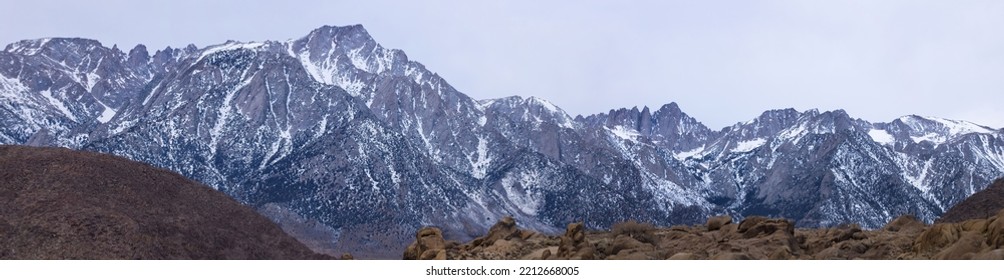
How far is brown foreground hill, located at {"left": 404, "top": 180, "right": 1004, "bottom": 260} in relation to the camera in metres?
51.1

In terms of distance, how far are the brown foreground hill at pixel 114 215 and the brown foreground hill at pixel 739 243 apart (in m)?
75.6

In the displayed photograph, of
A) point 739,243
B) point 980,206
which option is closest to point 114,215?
point 739,243

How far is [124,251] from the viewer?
447 feet

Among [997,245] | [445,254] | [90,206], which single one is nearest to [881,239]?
[997,245]

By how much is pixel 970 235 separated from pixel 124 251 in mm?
105168

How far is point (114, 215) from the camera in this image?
146375mm

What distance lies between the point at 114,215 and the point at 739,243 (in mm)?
104328

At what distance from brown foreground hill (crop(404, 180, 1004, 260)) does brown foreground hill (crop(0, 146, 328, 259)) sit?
7561 cm

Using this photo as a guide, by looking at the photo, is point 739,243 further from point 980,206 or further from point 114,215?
point 980,206

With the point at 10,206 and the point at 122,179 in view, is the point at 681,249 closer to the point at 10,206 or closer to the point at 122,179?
the point at 10,206

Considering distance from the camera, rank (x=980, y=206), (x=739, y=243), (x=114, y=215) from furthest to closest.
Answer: (x=980, y=206)
(x=114, y=215)
(x=739, y=243)

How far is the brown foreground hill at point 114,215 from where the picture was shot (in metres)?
136

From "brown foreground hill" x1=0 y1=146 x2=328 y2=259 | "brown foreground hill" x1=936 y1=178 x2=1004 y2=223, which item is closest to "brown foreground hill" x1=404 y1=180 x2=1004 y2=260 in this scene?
"brown foreground hill" x1=0 y1=146 x2=328 y2=259

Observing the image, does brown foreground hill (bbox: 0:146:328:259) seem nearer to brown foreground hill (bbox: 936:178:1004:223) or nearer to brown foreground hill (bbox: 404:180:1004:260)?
brown foreground hill (bbox: 404:180:1004:260)
